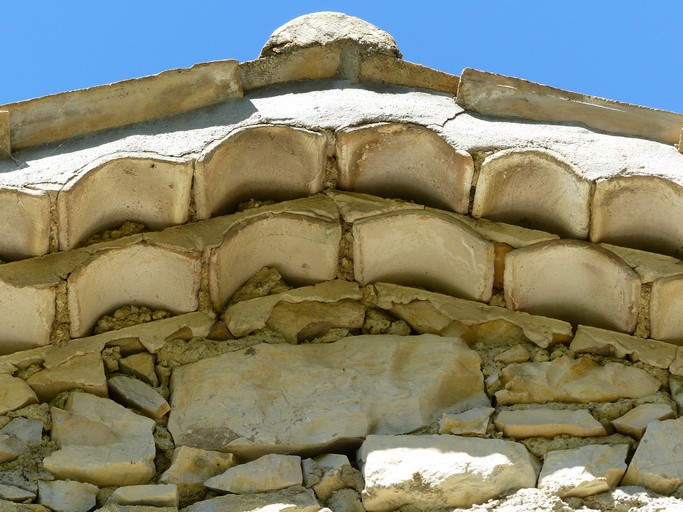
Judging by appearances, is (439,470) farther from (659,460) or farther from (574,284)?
(574,284)

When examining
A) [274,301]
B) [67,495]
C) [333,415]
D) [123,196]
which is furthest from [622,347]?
[67,495]

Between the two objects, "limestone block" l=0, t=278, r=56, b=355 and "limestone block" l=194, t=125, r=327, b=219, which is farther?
"limestone block" l=194, t=125, r=327, b=219

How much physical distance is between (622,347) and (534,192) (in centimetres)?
49

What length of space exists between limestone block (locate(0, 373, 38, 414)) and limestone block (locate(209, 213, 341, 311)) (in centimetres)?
58

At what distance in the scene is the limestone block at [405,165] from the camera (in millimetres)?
4336

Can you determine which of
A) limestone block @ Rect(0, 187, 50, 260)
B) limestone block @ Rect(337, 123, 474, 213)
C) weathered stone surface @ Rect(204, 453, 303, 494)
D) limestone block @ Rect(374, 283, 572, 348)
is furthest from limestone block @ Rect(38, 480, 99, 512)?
limestone block @ Rect(337, 123, 474, 213)

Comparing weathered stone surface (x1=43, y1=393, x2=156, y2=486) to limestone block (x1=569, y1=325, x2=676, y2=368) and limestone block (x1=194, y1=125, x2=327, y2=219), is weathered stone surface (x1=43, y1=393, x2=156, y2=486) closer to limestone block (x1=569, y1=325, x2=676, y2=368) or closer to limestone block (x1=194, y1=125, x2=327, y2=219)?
limestone block (x1=194, y1=125, x2=327, y2=219)

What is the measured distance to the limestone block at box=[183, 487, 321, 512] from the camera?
3.81 m

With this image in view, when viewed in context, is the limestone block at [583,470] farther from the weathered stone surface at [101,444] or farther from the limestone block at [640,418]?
the weathered stone surface at [101,444]

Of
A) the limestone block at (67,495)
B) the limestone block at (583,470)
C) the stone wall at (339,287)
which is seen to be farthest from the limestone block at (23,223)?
the limestone block at (583,470)

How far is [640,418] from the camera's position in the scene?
4.11 m

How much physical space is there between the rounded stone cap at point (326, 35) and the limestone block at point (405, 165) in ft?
1.19

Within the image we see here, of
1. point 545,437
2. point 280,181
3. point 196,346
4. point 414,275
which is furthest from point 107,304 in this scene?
point 545,437

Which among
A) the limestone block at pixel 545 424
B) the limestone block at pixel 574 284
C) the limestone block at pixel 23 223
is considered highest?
the limestone block at pixel 23 223
